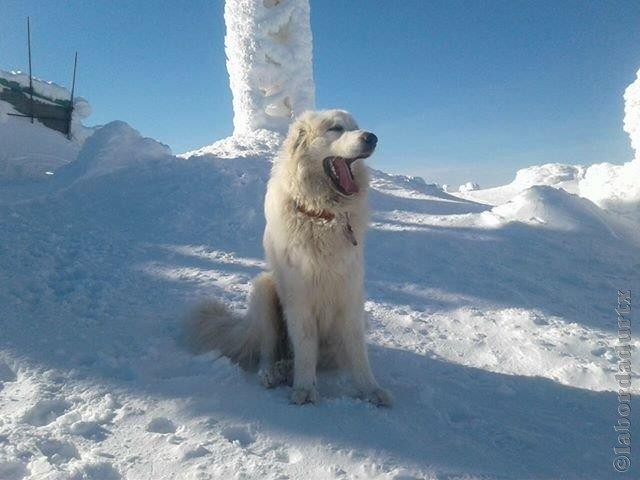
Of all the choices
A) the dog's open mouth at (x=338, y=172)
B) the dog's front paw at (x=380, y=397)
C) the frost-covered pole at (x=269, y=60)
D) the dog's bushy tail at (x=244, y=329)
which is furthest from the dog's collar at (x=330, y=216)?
the frost-covered pole at (x=269, y=60)

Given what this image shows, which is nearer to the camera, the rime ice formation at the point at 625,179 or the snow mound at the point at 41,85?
the rime ice formation at the point at 625,179

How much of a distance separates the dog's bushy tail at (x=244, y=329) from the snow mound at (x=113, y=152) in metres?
6.36

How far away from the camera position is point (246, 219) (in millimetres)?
6641

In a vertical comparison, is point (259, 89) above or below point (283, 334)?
above

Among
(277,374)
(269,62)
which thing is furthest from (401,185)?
(277,374)

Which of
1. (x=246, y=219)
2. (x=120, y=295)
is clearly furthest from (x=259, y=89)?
(x=120, y=295)

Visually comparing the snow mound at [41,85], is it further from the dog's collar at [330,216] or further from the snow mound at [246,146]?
the dog's collar at [330,216]

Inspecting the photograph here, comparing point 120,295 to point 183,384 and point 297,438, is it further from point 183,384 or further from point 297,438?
point 297,438

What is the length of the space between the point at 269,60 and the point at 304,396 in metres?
10.5

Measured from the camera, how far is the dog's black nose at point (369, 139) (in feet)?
8.11

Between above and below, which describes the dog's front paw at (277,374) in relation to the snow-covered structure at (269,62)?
below

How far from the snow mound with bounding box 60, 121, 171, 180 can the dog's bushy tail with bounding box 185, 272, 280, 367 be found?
20.9 feet

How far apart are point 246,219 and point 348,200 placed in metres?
4.19

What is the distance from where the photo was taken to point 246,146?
9.95 m
